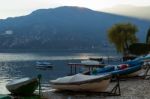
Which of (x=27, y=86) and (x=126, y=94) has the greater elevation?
(x=27, y=86)

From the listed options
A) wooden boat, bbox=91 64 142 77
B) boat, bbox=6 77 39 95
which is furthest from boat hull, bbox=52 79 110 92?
wooden boat, bbox=91 64 142 77

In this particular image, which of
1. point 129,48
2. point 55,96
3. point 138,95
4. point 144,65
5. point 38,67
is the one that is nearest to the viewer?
point 138,95

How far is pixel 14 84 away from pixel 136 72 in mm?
13428

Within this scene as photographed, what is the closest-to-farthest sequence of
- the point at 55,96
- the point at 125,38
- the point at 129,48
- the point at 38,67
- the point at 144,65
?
1. the point at 55,96
2. the point at 144,65
3. the point at 129,48
4. the point at 125,38
5. the point at 38,67

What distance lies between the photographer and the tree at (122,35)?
10338 cm

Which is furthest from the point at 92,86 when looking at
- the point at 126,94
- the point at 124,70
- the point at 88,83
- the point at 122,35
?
the point at 122,35

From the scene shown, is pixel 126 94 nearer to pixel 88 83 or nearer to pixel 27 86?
pixel 88 83

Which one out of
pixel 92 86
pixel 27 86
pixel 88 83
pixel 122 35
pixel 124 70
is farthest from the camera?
pixel 122 35

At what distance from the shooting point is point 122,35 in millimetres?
103375

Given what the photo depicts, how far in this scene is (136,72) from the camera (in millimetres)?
41406

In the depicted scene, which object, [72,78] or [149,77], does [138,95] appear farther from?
[149,77]

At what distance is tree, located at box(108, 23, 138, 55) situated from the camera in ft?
339

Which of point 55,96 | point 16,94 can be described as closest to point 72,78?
point 55,96

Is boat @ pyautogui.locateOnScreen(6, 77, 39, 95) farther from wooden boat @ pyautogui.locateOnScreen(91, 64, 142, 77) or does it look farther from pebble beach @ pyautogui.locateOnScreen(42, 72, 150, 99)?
wooden boat @ pyautogui.locateOnScreen(91, 64, 142, 77)
